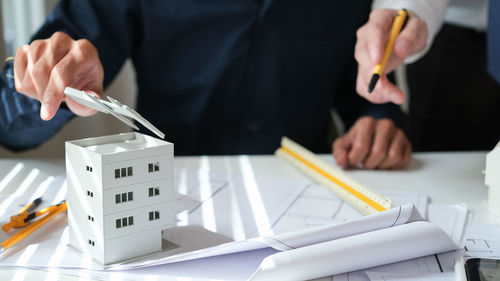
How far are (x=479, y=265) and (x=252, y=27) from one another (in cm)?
76

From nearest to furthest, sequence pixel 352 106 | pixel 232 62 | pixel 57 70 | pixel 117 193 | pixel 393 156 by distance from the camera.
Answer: pixel 117 193, pixel 57 70, pixel 393 156, pixel 232 62, pixel 352 106

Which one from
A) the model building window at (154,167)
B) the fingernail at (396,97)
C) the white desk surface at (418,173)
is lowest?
the white desk surface at (418,173)

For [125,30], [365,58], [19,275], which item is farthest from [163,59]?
[19,275]

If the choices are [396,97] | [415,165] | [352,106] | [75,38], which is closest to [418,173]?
[415,165]

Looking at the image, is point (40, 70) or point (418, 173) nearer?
point (40, 70)

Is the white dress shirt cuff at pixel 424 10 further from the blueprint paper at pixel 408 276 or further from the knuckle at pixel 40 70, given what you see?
the knuckle at pixel 40 70

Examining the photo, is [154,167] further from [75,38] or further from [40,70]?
[75,38]

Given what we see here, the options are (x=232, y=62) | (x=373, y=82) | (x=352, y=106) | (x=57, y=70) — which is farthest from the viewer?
(x=352, y=106)

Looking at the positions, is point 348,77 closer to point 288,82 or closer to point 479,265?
point 288,82

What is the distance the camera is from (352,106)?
138 centimetres

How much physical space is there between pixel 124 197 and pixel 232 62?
0.69 meters

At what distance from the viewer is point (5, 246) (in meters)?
0.65

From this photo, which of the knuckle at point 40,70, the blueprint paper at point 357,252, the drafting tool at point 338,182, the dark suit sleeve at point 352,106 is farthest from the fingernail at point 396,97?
the knuckle at point 40,70

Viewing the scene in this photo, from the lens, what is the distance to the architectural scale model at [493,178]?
0.77 meters
